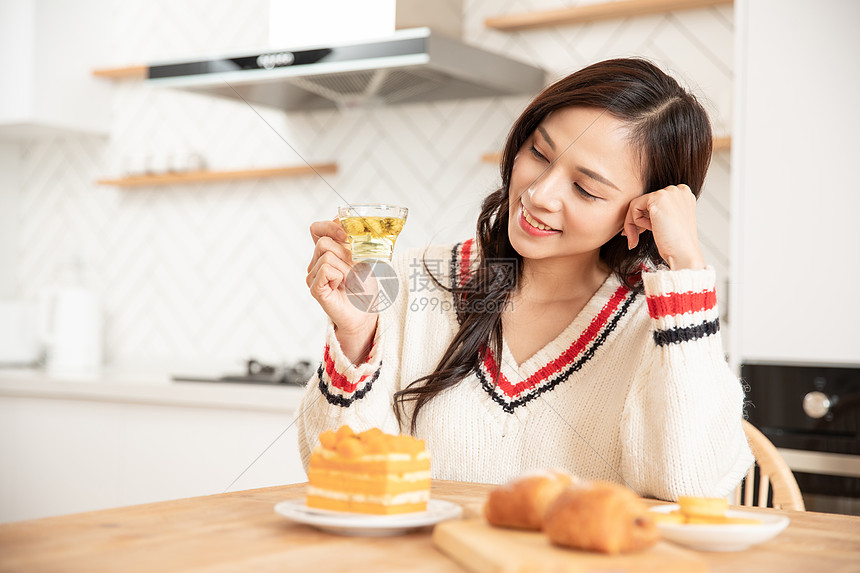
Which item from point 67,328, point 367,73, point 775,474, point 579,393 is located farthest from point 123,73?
point 775,474

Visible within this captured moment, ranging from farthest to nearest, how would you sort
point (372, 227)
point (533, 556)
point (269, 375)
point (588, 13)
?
point (269, 375) < point (588, 13) < point (372, 227) < point (533, 556)

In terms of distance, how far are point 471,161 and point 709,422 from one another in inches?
64.3

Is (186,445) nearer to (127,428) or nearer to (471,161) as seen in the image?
(127,428)

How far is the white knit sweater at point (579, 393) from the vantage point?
3.97 feet

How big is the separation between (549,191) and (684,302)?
0.81 ft

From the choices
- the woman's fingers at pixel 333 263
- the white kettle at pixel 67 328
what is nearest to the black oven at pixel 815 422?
the woman's fingers at pixel 333 263

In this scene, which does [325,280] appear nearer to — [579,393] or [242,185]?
[579,393]

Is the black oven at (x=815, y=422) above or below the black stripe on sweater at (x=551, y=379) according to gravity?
below

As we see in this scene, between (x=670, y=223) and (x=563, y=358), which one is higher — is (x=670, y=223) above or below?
above

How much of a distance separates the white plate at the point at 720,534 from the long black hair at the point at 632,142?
2.15 ft

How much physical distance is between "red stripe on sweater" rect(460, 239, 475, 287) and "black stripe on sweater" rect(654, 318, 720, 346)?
1.35 feet

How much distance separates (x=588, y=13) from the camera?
8.19 ft

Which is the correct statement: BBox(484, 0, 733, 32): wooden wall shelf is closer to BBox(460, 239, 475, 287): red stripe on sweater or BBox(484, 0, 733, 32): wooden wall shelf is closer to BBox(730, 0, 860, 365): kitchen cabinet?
BBox(730, 0, 860, 365): kitchen cabinet

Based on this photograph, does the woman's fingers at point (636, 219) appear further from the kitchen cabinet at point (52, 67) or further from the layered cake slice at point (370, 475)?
the kitchen cabinet at point (52, 67)
